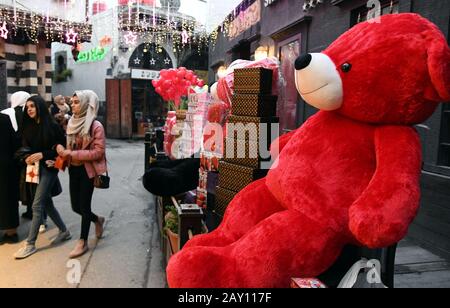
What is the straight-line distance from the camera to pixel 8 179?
176 inches

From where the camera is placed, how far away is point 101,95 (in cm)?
2120

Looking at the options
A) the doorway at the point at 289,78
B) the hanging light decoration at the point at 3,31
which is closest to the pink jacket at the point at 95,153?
the doorway at the point at 289,78

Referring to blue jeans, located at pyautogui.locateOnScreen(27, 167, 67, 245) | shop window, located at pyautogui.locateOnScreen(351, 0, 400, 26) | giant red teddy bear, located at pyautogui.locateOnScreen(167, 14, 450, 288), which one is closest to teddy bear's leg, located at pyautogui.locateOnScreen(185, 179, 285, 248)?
giant red teddy bear, located at pyautogui.locateOnScreen(167, 14, 450, 288)

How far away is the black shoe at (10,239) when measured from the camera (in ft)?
14.9

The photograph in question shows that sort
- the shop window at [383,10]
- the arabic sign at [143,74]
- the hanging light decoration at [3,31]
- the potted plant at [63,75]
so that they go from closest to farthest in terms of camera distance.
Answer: the shop window at [383,10], the hanging light decoration at [3,31], the arabic sign at [143,74], the potted plant at [63,75]

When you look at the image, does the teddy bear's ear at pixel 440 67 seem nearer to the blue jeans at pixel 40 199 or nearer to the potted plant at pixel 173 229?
the potted plant at pixel 173 229

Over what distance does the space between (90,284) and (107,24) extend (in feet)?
59.4

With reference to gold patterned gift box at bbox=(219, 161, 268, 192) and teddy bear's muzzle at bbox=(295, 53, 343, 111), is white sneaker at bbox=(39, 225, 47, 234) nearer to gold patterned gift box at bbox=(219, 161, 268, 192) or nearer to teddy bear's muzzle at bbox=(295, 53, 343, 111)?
gold patterned gift box at bbox=(219, 161, 268, 192)

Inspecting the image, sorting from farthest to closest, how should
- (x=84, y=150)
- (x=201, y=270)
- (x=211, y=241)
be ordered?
(x=84, y=150), (x=211, y=241), (x=201, y=270)

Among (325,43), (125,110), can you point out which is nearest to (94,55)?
(125,110)

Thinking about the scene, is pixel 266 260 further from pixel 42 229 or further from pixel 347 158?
pixel 42 229

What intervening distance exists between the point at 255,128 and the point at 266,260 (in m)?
1.27

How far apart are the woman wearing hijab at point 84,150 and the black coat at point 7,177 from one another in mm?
771
